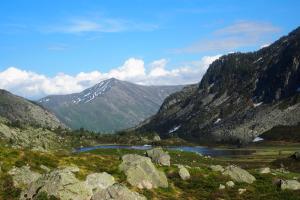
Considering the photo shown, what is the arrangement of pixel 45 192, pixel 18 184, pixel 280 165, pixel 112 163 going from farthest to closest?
pixel 280 165 → pixel 112 163 → pixel 18 184 → pixel 45 192

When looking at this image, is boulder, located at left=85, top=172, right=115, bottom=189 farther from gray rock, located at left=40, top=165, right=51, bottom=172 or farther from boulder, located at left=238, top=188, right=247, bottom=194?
boulder, located at left=238, top=188, right=247, bottom=194

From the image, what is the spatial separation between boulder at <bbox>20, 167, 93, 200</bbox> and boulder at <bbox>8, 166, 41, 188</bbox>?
7082 mm

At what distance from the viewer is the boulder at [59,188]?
1922 inches

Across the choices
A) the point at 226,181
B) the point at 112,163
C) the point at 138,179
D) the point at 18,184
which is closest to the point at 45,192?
the point at 18,184

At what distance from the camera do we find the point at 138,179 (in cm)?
6625

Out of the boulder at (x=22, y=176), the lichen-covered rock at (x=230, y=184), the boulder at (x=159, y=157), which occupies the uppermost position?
the boulder at (x=22, y=176)

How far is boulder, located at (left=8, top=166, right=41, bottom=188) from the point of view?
58.8 metres

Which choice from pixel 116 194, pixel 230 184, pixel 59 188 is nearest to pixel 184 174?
pixel 230 184

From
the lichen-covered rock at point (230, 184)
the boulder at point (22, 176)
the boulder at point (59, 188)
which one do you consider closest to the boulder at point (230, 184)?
the lichen-covered rock at point (230, 184)

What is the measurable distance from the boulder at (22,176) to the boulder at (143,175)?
519 inches

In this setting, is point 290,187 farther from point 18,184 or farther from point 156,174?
point 18,184

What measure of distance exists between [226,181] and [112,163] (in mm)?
18729

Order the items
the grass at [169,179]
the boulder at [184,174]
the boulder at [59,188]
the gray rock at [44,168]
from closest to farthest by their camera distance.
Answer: the boulder at [59,188]
the grass at [169,179]
the gray rock at [44,168]
the boulder at [184,174]

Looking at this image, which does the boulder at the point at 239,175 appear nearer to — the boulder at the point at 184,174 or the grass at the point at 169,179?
the grass at the point at 169,179
